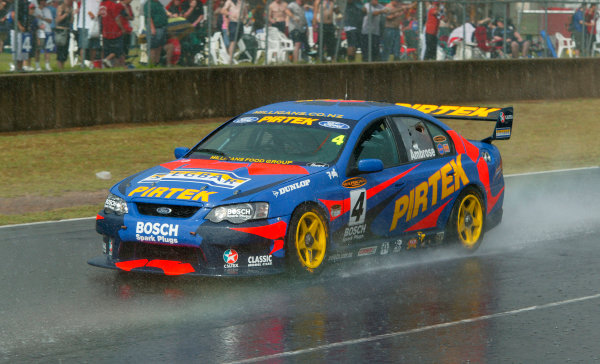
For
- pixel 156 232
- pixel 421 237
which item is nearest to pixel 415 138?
pixel 421 237

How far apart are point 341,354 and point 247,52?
16520mm

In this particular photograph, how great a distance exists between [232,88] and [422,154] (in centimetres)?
1210

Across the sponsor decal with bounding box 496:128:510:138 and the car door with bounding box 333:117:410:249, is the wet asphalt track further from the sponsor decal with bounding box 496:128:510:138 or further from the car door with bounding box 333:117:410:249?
the sponsor decal with bounding box 496:128:510:138

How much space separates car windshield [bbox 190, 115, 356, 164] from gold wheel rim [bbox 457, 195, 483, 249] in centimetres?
155

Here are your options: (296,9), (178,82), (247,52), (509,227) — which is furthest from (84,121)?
(509,227)

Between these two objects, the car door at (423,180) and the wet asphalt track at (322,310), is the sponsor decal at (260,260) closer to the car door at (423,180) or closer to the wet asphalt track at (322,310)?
the wet asphalt track at (322,310)

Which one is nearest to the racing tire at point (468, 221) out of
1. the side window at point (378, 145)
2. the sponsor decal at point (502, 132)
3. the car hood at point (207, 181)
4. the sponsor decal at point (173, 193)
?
the sponsor decal at point (502, 132)

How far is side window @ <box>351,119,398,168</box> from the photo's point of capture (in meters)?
9.33

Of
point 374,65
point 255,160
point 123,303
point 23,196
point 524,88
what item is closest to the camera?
point 123,303

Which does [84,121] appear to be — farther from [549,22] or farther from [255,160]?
[549,22]

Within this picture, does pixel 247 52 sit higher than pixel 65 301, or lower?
higher

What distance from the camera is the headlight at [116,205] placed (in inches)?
A: 333

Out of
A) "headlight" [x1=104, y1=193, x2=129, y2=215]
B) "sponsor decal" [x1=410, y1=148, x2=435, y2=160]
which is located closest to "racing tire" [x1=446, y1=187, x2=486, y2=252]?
"sponsor decal" [x1=410, y1=148, x2=435, y2=160]

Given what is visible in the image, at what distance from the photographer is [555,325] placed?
7.42m
